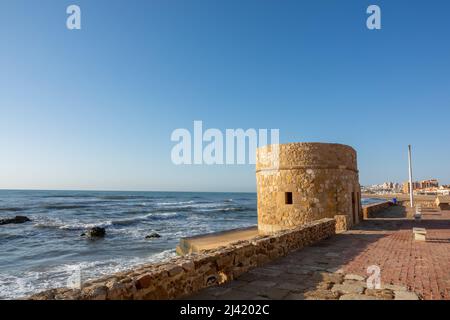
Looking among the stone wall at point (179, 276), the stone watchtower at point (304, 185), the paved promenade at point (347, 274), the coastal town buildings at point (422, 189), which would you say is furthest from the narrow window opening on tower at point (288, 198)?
the coastal town buildings at point (422, 189)

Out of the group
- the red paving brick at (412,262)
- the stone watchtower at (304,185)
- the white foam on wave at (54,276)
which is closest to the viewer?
the red paving brick at (412,262)

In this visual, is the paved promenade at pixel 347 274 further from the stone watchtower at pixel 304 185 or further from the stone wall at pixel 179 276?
the stone watchtower at pixel 304 185

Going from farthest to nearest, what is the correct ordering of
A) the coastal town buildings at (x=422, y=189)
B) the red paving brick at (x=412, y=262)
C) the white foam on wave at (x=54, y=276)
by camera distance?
the coastal town buildings at (x=422, y=189) → the white foam on wave at (x=54, y=276) → the red paving brick at (x=412, y=262)

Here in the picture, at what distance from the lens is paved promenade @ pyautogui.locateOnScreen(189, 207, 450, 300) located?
15.6ft

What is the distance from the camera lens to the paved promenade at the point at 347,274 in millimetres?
4742

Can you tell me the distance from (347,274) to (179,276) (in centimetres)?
341

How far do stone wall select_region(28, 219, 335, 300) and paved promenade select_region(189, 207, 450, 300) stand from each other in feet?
0.65

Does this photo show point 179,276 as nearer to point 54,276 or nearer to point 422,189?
point 54,276

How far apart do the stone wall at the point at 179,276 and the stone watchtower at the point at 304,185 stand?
6.01m
